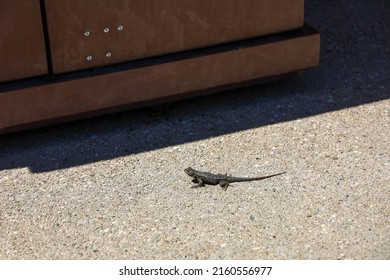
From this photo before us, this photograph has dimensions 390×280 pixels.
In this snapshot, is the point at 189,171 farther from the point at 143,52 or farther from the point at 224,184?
the point at 143,52

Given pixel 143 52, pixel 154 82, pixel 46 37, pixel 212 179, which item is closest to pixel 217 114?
pixel 154 82

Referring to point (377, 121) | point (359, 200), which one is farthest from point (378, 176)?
point (377, 121)

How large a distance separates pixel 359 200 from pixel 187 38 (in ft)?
5.14

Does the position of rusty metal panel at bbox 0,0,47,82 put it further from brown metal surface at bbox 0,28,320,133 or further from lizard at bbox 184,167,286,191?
lizard at bbox 184,167,286,191

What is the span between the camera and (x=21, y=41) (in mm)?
5270

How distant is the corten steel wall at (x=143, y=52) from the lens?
17.6 feet

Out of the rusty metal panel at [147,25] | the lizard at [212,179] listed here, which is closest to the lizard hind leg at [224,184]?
the lizard at [212,179]

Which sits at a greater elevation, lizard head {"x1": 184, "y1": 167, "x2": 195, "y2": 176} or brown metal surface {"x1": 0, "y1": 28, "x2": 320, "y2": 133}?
brown metal surface {"x1": 0, "y1": 28, "x2": 320, "y2": 133}

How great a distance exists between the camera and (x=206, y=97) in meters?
6.17

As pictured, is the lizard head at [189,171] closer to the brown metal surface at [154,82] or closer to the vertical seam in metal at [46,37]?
the brown metal surface at [154,82]

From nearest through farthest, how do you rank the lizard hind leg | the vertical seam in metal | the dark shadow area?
1. the lizard hind leg
2. the vertical seam in metal
3. the dark shadow area

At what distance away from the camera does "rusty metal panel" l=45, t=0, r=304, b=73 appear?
536cm

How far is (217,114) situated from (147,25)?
81 cm

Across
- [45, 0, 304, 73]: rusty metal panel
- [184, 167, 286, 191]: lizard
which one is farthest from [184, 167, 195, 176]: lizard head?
[45, 0, 304, 73]: rusty metal panel
